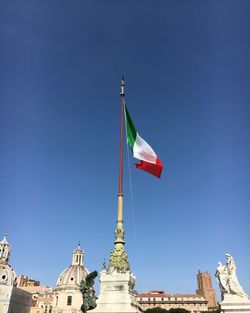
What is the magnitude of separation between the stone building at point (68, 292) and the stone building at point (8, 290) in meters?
9.07

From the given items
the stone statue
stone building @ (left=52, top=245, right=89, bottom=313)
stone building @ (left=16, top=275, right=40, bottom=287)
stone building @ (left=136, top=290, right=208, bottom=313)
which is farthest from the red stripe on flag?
stone building @ (left=16, top=275, right=40, bottom=287)

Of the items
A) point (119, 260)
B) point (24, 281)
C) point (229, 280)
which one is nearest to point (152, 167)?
point (119, 260)

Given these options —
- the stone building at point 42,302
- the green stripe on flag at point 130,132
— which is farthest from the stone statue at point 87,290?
the stone building at point 42,302

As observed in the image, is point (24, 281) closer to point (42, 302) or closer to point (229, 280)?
point (42, 302)

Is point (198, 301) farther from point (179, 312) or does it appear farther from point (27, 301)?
point (27, 301)

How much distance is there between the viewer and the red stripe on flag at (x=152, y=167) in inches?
1066

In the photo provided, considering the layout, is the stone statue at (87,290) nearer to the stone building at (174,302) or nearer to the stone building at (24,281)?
the stone building at (174,302)

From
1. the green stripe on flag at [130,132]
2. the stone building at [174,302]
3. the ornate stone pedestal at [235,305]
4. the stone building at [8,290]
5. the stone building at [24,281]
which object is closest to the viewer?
the ornate stone pedestal at [235,305]

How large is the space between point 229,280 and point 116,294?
827cm

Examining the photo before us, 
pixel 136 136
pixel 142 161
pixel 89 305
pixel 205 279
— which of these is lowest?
pixel 89 305

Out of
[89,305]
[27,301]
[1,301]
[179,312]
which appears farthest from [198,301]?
[89,305]

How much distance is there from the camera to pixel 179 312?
267ft

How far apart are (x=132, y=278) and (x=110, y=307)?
3.00 metres

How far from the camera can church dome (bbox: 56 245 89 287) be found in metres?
96.4
